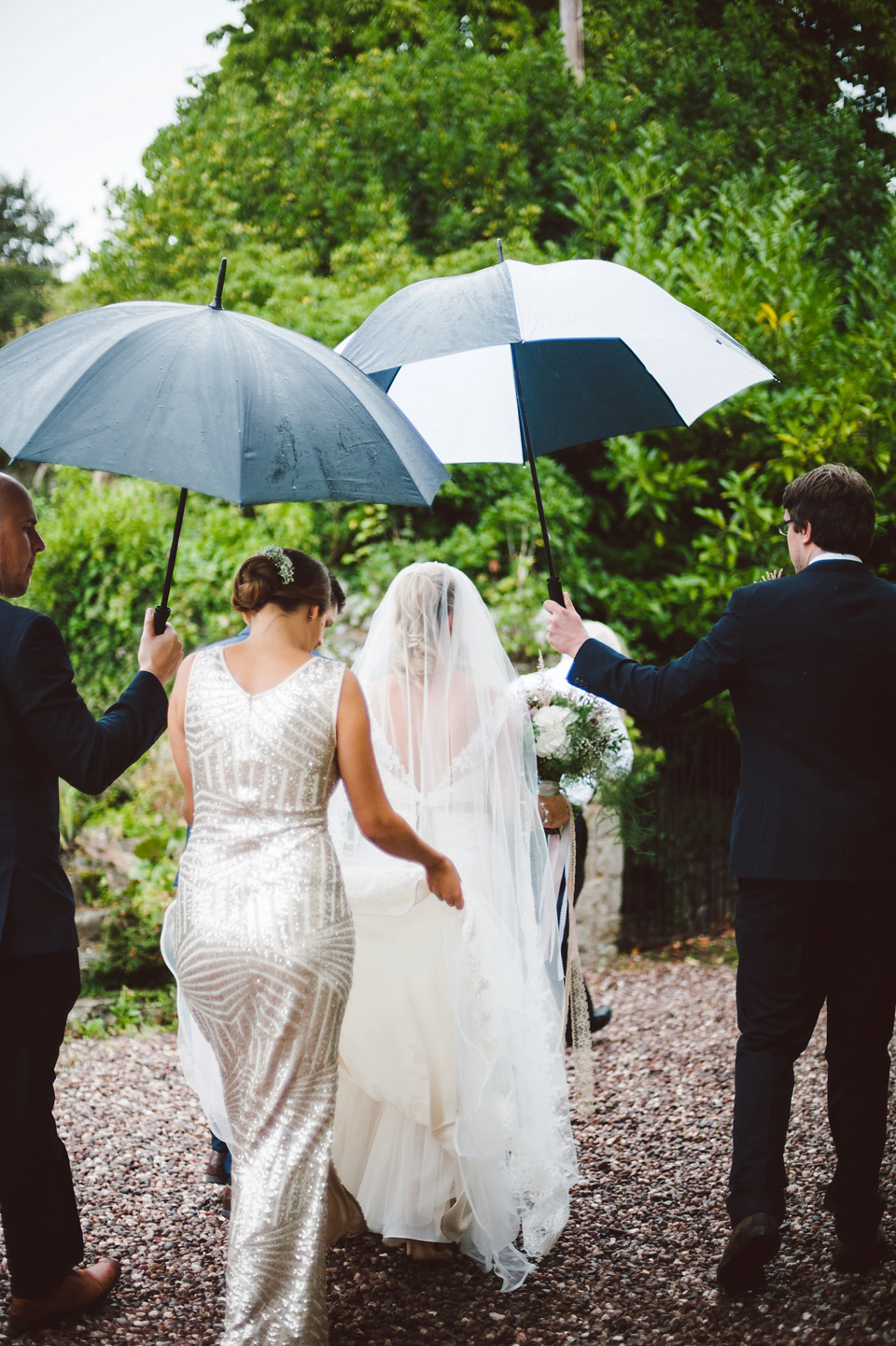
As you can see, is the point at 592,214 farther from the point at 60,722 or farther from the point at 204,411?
the point at 60,722

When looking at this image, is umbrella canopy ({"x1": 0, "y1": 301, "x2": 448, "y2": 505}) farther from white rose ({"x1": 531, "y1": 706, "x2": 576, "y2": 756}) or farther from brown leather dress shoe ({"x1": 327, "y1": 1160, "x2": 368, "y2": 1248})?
brown leather dress shoe ({"x1": 327, "y1": 1160, "x2": 368, "y2": 1248})

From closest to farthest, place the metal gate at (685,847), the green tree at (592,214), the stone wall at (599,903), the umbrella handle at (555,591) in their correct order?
the umbrella handle at (555,591), the stone wall at (599,903), the metal gate at (685,847), the green tree at (592,214)

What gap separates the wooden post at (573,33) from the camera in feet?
32.8

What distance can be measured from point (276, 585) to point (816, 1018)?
72.9 inches

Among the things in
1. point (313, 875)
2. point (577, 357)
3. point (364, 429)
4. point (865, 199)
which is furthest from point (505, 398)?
point (865, 199)

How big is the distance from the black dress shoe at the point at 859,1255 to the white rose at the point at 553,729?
176 cm

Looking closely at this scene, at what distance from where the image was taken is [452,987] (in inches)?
121

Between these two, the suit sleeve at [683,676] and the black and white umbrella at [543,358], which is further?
the black and white umbrella at [543,358]

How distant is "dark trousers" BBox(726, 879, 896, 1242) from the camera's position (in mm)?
2791

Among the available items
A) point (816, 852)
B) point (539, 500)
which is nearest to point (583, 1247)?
point (816, 852)

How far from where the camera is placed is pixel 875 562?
8086mm

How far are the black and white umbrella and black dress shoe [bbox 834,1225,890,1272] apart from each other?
201 cm

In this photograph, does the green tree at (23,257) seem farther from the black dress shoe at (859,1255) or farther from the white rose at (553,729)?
the black dress shoe at (859,1255)

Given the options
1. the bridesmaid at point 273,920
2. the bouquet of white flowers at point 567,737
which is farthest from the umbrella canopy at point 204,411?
the bouquet of white flowers at point 567,737
